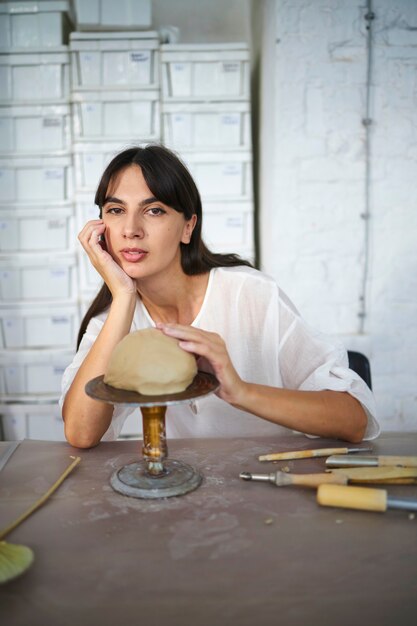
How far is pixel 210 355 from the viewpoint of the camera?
889mm

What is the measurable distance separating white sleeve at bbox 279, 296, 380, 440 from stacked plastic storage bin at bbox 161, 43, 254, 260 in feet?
3.61

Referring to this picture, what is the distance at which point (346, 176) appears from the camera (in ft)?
7.36

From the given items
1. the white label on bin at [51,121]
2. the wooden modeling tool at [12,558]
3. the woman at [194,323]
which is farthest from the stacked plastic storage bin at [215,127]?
the wooden modeling tool at [12,558]

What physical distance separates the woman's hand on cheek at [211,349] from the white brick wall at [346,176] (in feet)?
4.70

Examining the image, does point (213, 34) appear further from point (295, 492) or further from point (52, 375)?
point (295, 492)

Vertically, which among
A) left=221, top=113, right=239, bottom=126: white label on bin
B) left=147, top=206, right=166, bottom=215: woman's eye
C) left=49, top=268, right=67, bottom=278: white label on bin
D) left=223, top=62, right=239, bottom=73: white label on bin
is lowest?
left=49, top=268, right=67, bottom=278: white label on bin

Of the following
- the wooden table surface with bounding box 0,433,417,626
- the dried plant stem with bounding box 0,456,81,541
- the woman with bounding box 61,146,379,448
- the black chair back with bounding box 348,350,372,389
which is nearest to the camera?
the wooden table surface with bounding box 0,433,417,626

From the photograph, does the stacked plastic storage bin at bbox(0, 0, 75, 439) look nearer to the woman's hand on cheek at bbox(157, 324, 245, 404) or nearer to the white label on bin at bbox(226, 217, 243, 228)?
the white label on bin at bbox(226, 217, 243, 228)

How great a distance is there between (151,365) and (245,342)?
1.84 feet

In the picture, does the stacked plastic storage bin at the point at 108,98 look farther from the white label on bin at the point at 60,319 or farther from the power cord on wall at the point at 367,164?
the power cord on wall at the point at 367,164

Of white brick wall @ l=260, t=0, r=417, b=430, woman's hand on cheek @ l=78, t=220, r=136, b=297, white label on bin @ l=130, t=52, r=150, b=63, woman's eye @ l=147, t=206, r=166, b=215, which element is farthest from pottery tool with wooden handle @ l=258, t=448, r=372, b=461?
white label on bin @ l=130, t=52, r=150, b=63

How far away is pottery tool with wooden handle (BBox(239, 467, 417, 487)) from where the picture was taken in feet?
2.65

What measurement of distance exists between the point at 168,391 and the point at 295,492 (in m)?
0.26

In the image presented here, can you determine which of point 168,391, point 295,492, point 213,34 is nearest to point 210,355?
point 168,391
